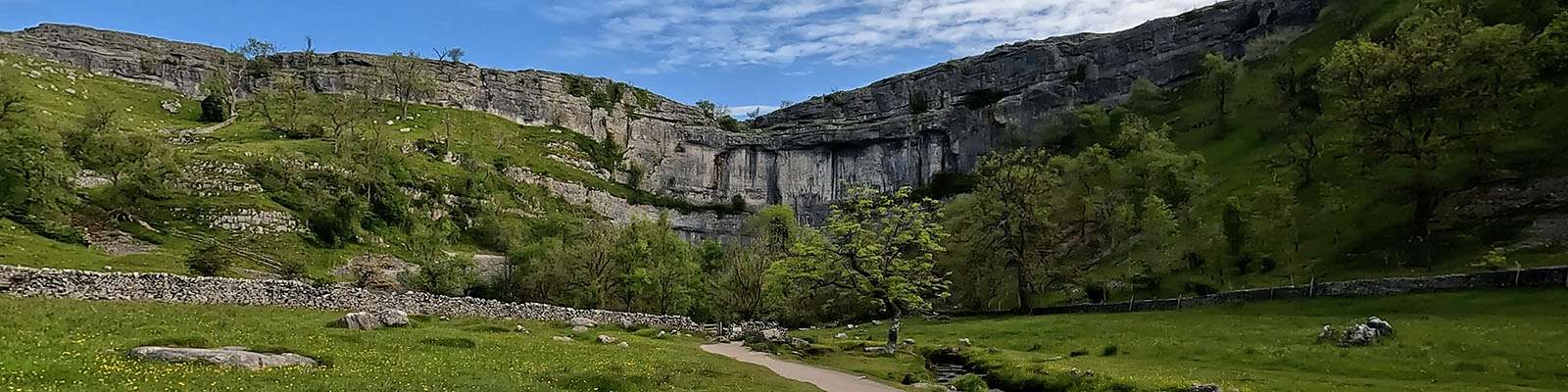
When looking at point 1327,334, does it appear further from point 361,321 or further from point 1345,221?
point 361,321

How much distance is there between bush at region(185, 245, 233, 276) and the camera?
5328 cm

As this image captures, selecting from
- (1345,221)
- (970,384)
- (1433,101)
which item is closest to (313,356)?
(970,384)

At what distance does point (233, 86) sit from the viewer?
550ft

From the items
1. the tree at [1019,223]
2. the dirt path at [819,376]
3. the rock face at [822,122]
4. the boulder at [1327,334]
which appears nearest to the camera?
the dirt path at [819,376]

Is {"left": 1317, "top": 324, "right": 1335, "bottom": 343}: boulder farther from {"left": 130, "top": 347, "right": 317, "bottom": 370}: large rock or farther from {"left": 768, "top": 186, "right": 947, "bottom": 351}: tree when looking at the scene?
{"left": 130, "top": 347, "right": 317, "bottom": 370}: large rock

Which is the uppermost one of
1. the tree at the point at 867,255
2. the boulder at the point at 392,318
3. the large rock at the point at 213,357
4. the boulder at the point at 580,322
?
the tree at the point at 867,255

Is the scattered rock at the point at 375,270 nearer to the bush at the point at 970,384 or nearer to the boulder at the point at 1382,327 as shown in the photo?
the bush at the point at 970,384

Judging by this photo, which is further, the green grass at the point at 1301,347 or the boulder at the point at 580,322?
the boulder at the point at 580,322

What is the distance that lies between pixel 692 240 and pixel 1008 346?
5355 inches

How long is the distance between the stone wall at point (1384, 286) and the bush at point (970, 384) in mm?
30394

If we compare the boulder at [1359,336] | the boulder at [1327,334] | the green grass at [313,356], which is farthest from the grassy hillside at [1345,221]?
the green grass at [313,356]

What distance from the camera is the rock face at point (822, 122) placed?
165 m

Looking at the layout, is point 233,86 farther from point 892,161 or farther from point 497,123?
point 892,161

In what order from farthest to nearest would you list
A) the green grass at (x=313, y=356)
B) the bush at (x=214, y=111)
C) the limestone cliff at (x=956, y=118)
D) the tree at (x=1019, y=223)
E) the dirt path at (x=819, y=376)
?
the limestone cliff at (x=956, y=118), the bush at (x=214, y=111), the tree at (x=1019, y=223), the dirt path at (x=819, y=376), the green grass at (x=313, y=356)
